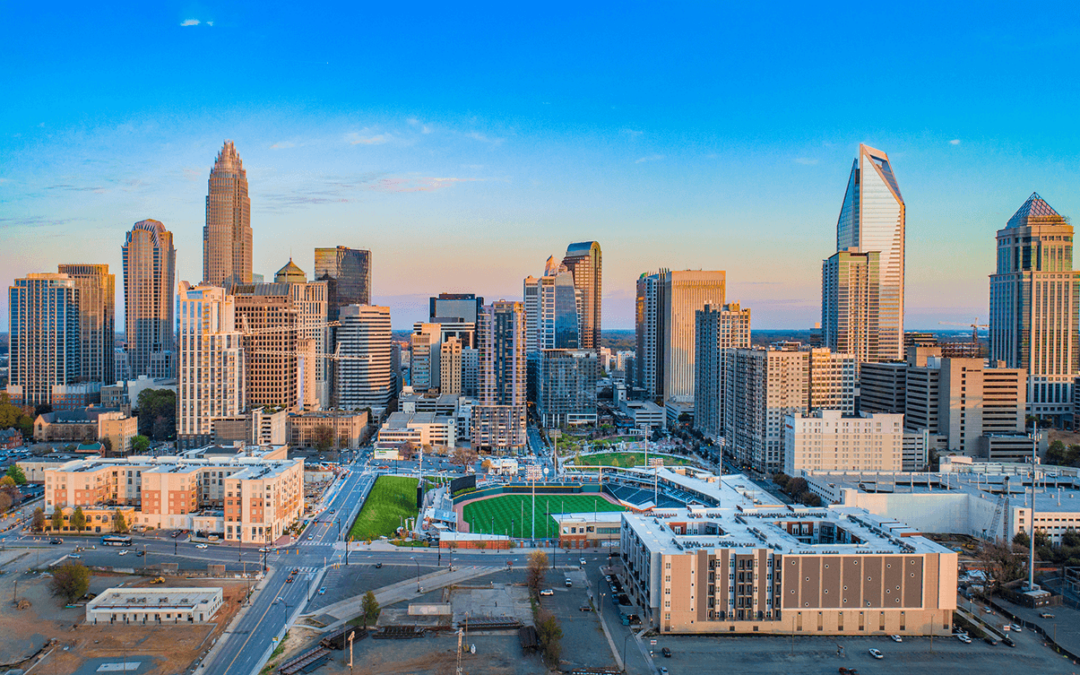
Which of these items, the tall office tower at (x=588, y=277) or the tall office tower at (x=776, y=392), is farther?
the tall office tower at (x=588, y=277)

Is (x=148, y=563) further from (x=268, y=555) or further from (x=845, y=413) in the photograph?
(x=845, y=413)

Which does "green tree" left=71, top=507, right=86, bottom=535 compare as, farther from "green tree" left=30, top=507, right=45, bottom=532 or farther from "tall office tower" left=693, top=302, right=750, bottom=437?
"tall office tower" left=693, top=302, right=750, bottom=437

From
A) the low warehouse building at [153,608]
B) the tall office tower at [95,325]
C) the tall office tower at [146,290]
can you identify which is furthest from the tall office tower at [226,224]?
the low warehouse building at [153,608]

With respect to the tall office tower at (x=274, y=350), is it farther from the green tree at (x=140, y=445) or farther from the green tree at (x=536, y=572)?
the green tree at (x=536, y=572)

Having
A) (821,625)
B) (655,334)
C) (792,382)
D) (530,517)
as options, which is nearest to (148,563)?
(530,517)

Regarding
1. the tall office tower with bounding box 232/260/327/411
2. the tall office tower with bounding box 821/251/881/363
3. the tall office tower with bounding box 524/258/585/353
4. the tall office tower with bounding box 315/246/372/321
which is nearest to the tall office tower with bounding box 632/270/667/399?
the tall office tower with bounding box 524/258/585/353

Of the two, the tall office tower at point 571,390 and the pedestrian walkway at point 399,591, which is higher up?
the tall office tower at point 571,390

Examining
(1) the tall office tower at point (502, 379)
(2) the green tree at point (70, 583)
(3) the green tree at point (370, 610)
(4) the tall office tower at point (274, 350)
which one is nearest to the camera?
(3) the green tree at point (370, 610)

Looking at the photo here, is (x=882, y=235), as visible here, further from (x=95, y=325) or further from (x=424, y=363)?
(x=95, y=325)
